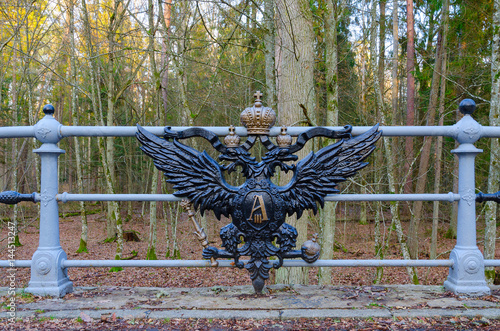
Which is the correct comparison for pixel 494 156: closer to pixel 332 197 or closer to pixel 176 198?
pixel 332 197

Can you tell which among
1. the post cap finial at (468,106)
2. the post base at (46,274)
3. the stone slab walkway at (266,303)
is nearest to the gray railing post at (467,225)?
the post cap finial at (468,106)

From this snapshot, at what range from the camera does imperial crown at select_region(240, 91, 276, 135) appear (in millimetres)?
2689

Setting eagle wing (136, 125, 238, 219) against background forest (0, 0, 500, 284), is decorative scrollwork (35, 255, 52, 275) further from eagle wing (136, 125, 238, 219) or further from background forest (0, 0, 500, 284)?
background forest (0, 0, 500, 284)

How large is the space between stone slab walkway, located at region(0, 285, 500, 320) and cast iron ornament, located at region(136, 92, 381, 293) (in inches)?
10.7

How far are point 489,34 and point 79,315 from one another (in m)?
14.1

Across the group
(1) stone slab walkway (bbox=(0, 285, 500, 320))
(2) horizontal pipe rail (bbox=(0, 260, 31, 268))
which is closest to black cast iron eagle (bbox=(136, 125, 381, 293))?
(1) stone slab walkway (bbox=(0, 285, 500, 320))

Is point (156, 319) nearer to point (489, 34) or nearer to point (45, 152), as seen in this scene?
point (45, 152)

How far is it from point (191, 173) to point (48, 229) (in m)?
1.15

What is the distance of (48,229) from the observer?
2.76 metres

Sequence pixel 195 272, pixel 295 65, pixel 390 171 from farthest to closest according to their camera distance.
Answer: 1. pixel 195 272
2. pixel 390 171
3. pixel 295 65

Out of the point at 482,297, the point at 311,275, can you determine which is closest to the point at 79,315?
the point at 482,297

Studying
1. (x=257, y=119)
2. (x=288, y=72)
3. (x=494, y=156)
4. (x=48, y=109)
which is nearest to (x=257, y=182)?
(x=257, y=119)

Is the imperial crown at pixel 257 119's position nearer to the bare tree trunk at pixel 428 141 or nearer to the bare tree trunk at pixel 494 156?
the bare tree trunk at pixel 494 156

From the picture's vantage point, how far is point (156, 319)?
2379 mm
